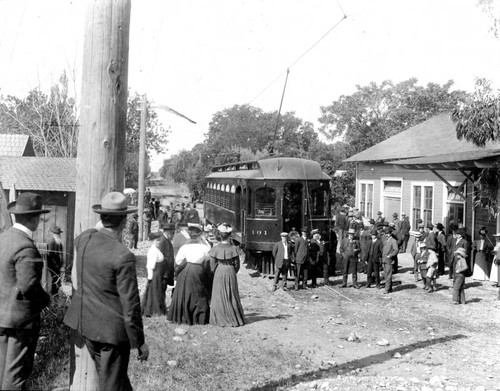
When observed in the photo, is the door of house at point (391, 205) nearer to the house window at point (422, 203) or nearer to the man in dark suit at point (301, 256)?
the house window at point (422, 203)

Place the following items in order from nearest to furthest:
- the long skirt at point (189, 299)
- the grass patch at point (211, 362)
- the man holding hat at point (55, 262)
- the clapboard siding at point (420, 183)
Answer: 1. the grass patch at point (211, 362)
2. the man holding hat at point (55, 262)
3. the long skirt at point (189, 299)
4. the clapboard siding at point (420, 183)

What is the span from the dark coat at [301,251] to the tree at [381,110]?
25.8 m

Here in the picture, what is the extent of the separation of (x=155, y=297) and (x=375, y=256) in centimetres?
654

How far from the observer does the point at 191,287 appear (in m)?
9.54

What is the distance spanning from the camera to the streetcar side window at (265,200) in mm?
16078

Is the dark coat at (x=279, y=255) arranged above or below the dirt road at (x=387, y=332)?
above

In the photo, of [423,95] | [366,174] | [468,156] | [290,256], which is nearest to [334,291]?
[290,256]

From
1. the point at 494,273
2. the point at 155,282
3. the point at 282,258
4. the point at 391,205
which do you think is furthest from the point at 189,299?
the point at 391,205

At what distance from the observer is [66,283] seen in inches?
424

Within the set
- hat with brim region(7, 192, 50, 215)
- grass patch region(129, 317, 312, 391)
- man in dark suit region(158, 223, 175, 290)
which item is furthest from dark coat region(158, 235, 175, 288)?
hat with brim region(7, 192, 50, 215)

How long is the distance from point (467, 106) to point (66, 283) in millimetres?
9924

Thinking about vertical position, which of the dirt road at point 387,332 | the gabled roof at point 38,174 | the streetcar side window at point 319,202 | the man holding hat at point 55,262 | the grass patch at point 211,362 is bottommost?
the dirt road at point 387,332

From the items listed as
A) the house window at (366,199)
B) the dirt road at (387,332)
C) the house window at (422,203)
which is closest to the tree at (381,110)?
the house window at (366,199)

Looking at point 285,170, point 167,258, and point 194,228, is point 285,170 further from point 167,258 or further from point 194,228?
point 194,228
